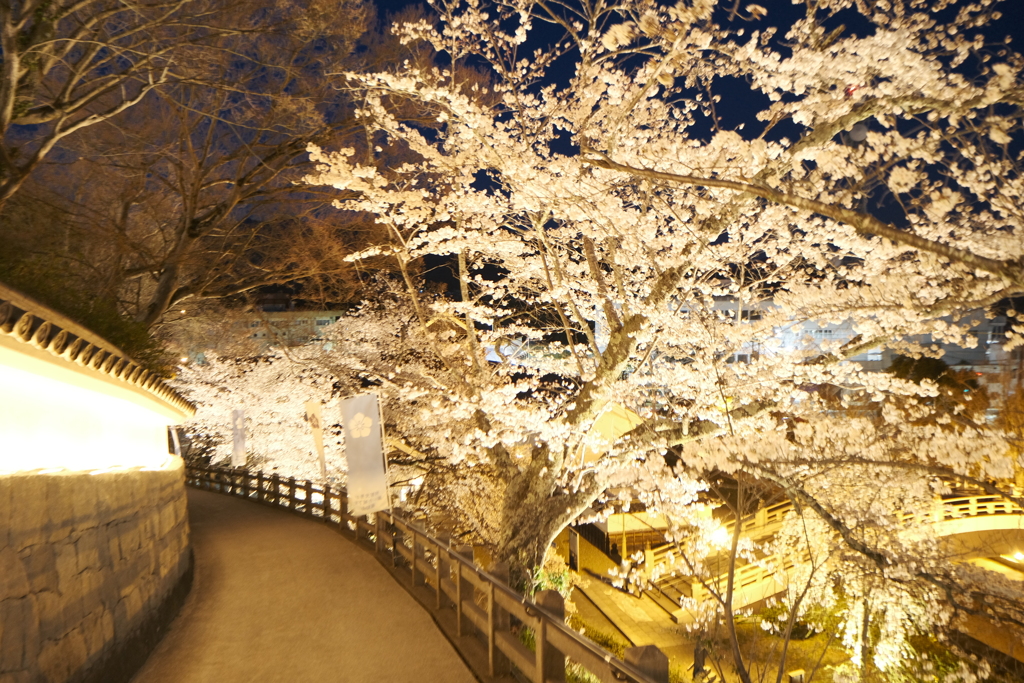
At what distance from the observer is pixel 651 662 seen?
2.99m

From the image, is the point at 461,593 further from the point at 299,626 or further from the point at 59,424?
the point at 59,424

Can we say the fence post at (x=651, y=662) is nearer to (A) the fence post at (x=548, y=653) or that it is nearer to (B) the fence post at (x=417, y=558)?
(A) the fence post at (x=548, y=653)

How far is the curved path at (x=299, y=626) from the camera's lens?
5133 millimetres

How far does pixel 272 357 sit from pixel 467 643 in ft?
55.6

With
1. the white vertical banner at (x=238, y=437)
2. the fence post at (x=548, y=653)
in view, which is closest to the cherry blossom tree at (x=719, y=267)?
the fence post at (x=548, y=653)

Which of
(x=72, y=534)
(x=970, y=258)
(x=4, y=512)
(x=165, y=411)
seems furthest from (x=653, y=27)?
(x=165, y=411)

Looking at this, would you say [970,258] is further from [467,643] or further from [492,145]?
[492,145]

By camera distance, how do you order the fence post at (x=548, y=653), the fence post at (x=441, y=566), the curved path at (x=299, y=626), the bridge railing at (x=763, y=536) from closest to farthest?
the fence post at (x=548, y=653)
the curved path at (x=299, y=626)
the fence post at (x=441, y=566)
the bridge railing at (x=763, y=536)

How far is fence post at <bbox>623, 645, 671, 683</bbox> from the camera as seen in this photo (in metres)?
2.97

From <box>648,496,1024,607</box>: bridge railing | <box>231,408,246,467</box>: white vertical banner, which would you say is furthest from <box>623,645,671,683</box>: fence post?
<box>231,408,246,467</box>: white vertical banner

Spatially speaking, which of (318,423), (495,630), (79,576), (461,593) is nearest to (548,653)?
(495,630)

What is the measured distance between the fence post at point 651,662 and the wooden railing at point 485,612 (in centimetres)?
3

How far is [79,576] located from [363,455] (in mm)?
4657

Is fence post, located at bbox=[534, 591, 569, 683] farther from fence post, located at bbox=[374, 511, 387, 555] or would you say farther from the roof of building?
fence post, located at bbox=[374, 511, 387, 555]
